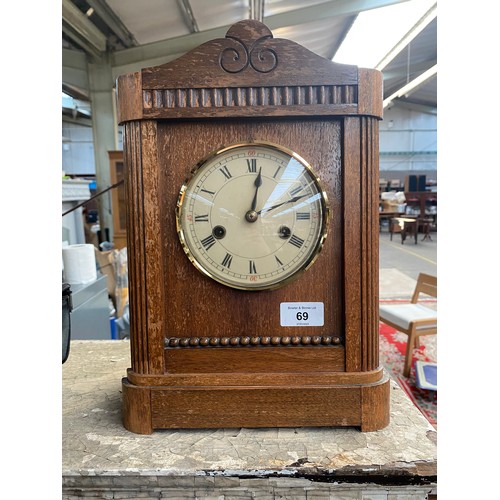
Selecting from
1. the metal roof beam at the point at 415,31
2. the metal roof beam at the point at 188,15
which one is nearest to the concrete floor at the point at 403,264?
the metal roof beam at the point at 415,31

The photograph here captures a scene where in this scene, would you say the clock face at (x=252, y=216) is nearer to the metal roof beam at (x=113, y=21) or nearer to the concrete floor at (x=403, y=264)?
the metal roof beam at (x=113, y=21)

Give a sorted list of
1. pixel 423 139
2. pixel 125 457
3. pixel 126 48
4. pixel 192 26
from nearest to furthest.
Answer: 1. pixel 125 457
2. pixel 192 26
3. pixel 126 48
4. pixel 423 139

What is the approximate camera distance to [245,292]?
0.65 metres

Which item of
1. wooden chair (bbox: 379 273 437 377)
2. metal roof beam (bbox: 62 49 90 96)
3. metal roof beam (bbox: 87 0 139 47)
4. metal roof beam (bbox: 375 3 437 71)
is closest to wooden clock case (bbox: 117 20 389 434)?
wooden chair (bbox: 379 273 437 377)

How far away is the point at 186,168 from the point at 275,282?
0.22 meters

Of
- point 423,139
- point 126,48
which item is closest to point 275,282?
point 126,48

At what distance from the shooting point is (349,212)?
2.07 ft

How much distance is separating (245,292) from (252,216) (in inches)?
4.5

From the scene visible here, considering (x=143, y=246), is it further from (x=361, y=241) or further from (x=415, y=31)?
(x=415, y=31)

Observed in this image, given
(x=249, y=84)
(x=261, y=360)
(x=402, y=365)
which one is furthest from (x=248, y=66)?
(x=402, y=365)

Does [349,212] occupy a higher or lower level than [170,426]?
higher

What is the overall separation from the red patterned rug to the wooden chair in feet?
0.24

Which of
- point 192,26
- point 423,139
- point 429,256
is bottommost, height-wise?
point 429,256

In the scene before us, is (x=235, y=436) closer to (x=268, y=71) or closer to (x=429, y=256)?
(x=268, y=71)
